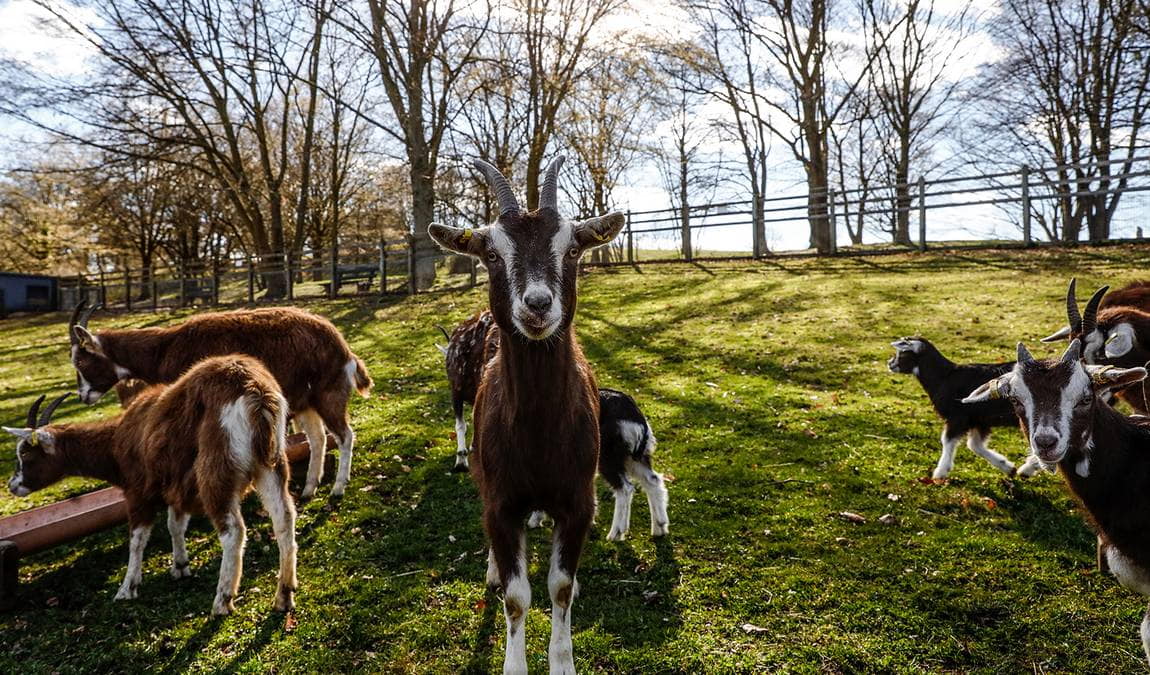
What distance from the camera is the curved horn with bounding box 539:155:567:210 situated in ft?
11.4

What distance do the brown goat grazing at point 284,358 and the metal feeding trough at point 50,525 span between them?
1.52 m

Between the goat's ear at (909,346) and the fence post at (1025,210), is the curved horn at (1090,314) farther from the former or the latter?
the fence post at (1025,210)

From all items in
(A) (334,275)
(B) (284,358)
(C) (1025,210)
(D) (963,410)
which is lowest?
(D) (963,410)

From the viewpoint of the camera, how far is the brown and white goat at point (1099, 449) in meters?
3.25

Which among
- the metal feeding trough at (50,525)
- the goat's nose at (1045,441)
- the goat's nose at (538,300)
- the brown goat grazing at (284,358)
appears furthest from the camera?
the brown goat grazing at (284,358)

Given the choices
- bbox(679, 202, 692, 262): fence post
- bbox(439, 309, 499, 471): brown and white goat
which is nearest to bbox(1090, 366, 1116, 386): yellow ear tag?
bbox(439, 309, 499, 471): brown and white goat

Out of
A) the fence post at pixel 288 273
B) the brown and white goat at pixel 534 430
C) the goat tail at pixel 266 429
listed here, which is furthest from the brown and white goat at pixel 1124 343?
the fence post at pixel 288 273

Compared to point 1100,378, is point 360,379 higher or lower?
lower

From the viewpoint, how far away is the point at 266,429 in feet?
13.7

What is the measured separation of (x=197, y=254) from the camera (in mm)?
34719

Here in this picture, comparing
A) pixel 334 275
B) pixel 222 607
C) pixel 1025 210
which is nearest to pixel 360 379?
pixel 222 607

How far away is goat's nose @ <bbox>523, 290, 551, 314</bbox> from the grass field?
6.57ft

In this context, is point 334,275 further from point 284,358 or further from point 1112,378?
point 1112,378

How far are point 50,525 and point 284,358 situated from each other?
7.44ft
